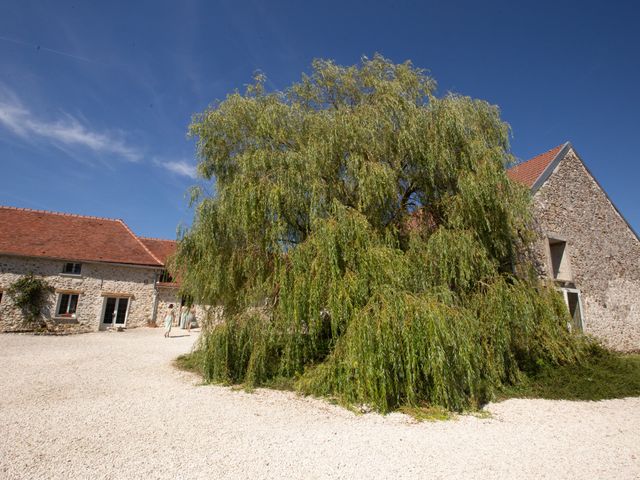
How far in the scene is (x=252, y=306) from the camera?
7.27 m

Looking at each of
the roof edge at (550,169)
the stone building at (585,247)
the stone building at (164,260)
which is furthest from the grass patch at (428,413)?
the roof edge at (550,169)

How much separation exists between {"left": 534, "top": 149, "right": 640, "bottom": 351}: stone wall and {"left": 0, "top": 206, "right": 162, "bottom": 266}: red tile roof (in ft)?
55.0

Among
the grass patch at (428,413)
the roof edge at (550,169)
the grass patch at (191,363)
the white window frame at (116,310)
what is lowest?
the grass patch at (428,413)

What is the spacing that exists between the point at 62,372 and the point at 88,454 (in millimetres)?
5090

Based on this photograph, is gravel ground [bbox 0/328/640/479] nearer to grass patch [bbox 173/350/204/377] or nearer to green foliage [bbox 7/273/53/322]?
grass patch [bbox 173/350/204/377]

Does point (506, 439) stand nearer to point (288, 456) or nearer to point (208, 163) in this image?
point (288, 456)

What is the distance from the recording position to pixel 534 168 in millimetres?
12242

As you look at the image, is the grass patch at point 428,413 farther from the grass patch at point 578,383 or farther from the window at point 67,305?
the window at point 67,305

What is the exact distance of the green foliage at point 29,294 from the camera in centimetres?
1457

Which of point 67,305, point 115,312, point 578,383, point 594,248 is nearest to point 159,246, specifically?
point 115,312

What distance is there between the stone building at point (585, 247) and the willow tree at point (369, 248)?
343 cm

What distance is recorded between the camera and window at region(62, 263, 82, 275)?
1583 centimetres

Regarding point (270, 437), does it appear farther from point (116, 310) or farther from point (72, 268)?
point (72, 268)

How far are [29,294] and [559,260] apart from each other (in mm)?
20049
